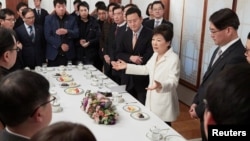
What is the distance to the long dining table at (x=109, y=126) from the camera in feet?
7.01

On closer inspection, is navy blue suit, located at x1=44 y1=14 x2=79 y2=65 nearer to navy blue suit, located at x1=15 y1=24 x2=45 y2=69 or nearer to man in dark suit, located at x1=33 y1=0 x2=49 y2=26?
navy blue suit, located at x1=15 y1=24 x2=45 y2=69

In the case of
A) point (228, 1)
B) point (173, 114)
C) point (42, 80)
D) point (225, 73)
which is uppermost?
point (228, 1)

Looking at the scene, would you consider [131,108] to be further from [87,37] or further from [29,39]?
[87,37]

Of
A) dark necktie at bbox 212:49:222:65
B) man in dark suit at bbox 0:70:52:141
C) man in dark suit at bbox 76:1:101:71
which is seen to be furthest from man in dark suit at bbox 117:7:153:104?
man in dark suit at bbox 0:70:52:141

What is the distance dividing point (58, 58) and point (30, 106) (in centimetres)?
370

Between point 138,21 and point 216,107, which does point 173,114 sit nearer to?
point 138,21

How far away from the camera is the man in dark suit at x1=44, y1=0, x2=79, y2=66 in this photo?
477 cm

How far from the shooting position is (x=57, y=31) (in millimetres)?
4738

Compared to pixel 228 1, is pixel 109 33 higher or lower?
lower

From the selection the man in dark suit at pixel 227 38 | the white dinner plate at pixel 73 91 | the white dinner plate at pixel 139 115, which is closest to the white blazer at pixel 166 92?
the white dinner plate at pixel 139 115

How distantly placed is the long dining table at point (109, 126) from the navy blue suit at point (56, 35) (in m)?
1.28

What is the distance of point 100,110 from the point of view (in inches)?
93.1

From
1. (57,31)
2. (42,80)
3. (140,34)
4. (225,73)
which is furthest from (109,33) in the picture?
(225,73)

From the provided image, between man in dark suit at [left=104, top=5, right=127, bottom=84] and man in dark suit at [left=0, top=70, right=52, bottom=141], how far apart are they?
2.84m
